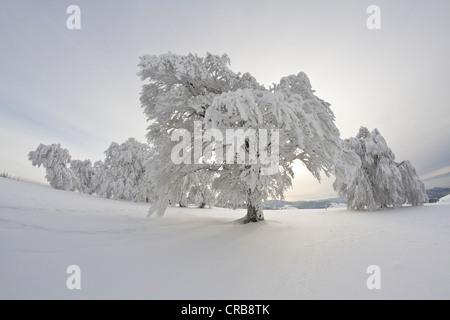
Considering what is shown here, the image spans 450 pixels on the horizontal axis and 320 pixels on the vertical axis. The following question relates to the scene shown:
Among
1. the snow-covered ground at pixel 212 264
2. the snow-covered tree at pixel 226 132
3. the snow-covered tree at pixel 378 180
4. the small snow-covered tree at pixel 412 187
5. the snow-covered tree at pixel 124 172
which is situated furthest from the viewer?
the snow-covered tree at pixel 124 172

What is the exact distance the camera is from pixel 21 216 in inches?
202

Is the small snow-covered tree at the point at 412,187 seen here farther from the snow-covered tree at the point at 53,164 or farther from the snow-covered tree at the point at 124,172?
the snow-covered tree at the point at 53,164

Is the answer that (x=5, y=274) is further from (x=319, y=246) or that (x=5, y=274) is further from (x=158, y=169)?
(x=319, y=246)

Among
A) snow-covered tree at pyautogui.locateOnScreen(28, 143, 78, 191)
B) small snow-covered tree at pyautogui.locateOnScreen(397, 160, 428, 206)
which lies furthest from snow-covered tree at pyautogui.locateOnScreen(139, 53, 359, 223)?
snow-covered tree at pyautogui.locateOnScreen(28, 143, 78, 191)

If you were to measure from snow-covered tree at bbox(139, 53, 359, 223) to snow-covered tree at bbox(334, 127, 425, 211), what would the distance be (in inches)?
301

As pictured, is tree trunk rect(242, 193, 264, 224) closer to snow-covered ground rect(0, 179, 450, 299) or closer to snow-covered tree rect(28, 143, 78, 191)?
snow-covered ground rect(0, 179, 450, 299)

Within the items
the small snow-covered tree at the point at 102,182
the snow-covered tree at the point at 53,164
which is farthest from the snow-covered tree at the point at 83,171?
the small snow-covered tree at the point at 102,182

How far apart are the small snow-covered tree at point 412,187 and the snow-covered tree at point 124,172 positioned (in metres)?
22.3

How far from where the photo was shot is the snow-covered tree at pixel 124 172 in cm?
2055

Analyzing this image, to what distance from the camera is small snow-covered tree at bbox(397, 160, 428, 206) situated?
12.1 m

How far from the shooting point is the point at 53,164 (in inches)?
1065

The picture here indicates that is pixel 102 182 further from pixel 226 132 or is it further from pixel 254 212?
pixel 226 132
